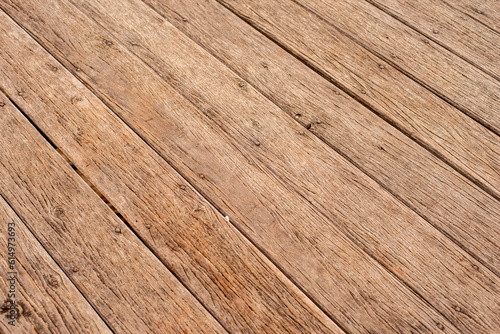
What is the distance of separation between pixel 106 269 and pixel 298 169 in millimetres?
669

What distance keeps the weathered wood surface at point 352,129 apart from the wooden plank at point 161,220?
495 millimetres

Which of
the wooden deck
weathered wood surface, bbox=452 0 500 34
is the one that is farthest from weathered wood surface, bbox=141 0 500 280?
weathered wood surface, bbox=452 0 500 34

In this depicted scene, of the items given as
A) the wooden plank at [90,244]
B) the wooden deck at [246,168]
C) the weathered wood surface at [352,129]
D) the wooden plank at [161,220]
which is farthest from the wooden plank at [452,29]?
the wooden plank at [90,244]

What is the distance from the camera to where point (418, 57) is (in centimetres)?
182

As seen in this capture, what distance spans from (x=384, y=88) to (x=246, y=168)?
2.18 ft

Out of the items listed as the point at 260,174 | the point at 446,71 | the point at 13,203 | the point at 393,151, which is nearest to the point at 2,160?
the point at 13,203

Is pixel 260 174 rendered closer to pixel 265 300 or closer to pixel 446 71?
pixel 265 300

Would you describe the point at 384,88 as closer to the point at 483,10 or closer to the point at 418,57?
the point at 418,57

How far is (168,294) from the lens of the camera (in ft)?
3.93

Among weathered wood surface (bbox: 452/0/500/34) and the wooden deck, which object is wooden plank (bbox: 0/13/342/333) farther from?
weathered wood surface (bbox: 452/0/500/34)

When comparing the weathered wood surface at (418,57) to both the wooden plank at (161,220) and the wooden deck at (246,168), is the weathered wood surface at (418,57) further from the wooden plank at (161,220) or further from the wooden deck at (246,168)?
the wooden plank at (161,220)

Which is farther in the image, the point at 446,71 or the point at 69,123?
the point at 446,71

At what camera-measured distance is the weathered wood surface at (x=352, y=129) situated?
141cm

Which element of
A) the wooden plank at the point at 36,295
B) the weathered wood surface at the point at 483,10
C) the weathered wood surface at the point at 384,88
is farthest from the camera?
the weathered wood surface at the point at 483,10
